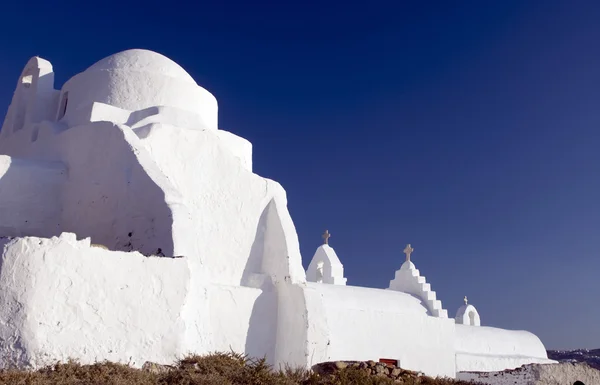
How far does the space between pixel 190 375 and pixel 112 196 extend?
3741 mm

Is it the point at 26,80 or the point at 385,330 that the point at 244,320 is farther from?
the point at 26,80

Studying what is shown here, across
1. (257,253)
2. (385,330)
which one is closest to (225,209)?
(257,253)

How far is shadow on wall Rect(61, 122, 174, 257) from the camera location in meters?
9.72

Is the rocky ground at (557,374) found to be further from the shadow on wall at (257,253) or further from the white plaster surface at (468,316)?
the white plaster surface at (468,316)

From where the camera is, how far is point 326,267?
19609 mm

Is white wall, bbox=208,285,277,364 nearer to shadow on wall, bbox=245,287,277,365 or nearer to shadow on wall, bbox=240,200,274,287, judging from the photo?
shadow on wall, bbox=245,287,277,365

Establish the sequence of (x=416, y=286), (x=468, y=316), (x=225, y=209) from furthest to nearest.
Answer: (x=468, y=316) → (x=416, y=286) → (x=225, y=209)

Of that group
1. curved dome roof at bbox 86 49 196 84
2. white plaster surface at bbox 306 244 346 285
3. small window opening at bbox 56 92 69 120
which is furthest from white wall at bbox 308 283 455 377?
small window opening at bbox 56 92 69 120

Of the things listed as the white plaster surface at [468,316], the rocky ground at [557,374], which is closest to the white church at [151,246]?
the rocky ground at [557,374]

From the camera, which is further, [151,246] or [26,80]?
[26,80]

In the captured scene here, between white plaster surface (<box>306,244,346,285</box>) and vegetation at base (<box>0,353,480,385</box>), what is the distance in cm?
912

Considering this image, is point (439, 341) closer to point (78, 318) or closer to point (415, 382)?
point (415, 382)

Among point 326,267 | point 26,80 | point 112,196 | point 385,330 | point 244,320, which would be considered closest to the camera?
point 112,196

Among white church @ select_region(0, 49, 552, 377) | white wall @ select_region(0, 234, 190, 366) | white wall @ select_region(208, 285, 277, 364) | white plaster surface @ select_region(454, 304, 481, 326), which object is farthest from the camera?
white plaster surface @ select_region(454, 304, 481, 326)
